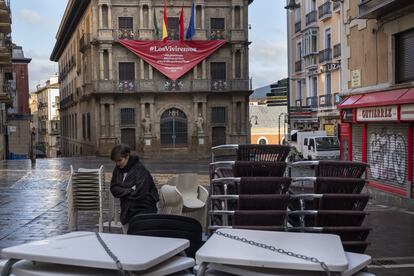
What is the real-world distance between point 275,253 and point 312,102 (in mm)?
44784

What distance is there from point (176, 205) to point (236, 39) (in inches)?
1656

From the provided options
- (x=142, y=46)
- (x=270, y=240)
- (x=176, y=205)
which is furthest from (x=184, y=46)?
(x=270, y=240)

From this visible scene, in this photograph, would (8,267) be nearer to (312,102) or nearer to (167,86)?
(312,102)

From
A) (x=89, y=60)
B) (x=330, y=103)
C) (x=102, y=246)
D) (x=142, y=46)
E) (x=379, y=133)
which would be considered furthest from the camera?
(x=89, y=60)

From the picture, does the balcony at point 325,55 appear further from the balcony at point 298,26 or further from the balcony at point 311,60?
the balcony at point 298,26

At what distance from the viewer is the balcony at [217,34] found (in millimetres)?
48000

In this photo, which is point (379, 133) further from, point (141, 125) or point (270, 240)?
point (141, 125)

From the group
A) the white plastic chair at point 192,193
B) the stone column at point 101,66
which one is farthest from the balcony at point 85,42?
the white plastic chair at point 192,193

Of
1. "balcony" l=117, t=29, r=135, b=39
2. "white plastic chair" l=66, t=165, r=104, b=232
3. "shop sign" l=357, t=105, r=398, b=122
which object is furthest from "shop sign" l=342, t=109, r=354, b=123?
"balcony" l=117, t=29, r=135, b=39

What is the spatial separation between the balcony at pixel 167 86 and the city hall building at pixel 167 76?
0.08 meters

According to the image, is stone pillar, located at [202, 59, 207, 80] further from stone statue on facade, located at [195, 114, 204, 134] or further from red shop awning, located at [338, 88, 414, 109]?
red shop awning, located at [338, 88, 414, 109]

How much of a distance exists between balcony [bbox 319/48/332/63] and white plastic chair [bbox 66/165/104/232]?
119 feet

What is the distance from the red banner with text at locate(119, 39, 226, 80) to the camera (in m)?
46.3

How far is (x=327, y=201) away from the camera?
207 inches
